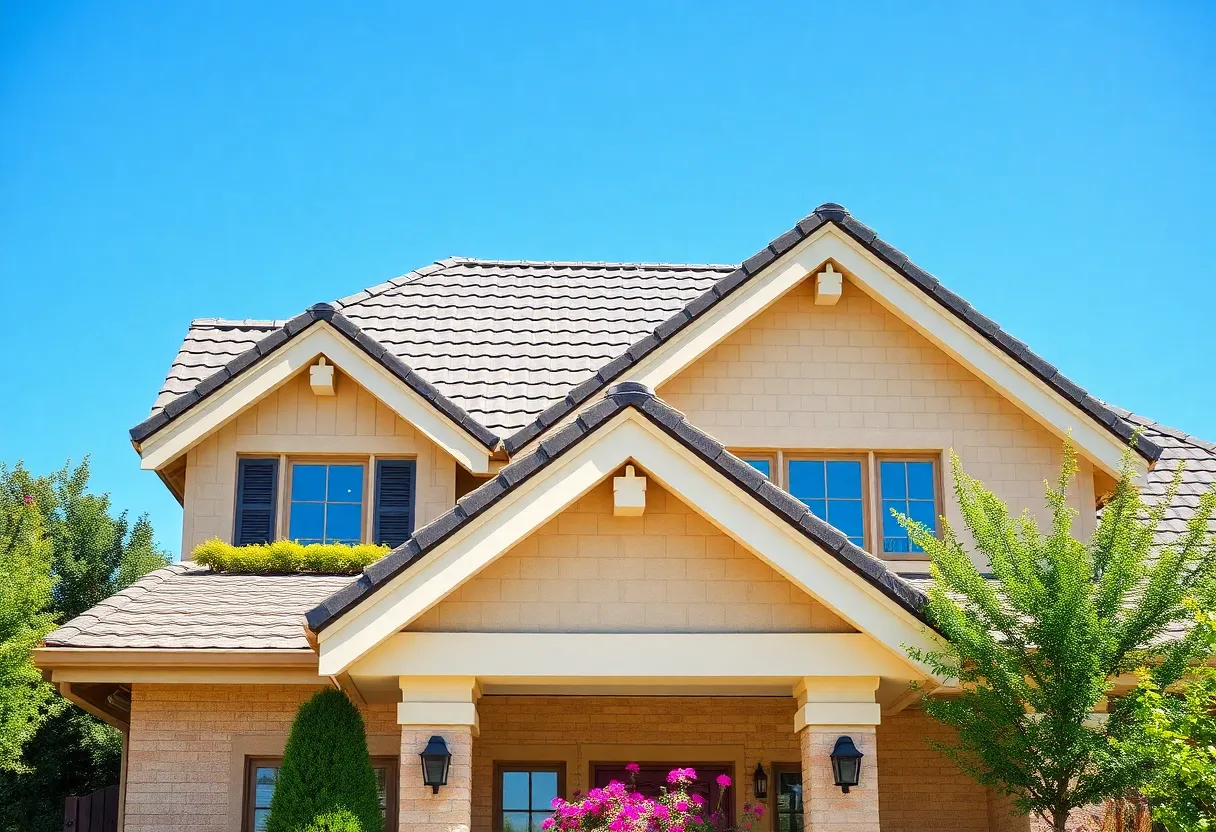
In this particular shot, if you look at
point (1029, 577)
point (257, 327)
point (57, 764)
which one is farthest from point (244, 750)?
point (57, 764)

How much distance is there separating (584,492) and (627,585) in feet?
2.69

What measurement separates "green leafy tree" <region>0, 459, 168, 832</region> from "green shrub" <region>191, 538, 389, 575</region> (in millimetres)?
7208

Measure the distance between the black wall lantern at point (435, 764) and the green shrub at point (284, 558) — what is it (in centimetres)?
358

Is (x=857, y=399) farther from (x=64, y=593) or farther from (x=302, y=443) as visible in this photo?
(x=64, y=593)

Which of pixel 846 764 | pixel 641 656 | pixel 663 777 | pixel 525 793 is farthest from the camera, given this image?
pixel 663 777

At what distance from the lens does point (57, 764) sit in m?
20.6

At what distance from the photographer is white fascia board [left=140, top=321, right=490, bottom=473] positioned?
12227mm

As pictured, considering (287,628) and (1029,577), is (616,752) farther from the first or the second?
(1029,577)

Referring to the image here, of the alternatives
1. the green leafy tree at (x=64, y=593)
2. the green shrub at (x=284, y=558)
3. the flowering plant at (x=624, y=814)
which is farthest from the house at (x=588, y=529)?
the green leafy tree at (x=64, y=593)

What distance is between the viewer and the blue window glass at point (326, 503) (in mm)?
12672

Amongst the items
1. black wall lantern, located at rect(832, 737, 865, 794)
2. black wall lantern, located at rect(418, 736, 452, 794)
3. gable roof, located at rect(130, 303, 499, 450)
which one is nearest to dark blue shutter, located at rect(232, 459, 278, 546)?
gable roof, located at rect(130, 303, 499, 450)

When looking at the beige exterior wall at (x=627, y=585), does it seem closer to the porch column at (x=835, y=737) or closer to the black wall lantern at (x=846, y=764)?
the porch column at (x=835, y=737)

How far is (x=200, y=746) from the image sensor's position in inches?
423

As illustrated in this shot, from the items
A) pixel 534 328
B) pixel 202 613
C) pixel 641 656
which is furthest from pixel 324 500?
pixel 641 656
